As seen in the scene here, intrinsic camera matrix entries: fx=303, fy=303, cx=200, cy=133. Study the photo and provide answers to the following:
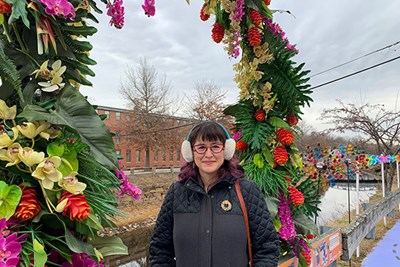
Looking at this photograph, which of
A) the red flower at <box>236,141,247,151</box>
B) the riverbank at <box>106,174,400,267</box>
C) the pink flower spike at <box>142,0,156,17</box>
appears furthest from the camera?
the riverbank at <box>106,174,400,267</box>

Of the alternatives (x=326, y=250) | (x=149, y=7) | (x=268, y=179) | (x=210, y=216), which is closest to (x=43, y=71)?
(x=149, y=7)

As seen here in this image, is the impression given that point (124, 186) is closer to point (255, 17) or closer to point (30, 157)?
point (30, 157)

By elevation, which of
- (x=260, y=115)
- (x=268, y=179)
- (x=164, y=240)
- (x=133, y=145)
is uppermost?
(x=260, y=115)

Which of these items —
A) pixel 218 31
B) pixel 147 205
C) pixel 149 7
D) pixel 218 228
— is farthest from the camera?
pixel 147 205

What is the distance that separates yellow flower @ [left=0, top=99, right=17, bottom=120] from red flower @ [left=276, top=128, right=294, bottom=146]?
1649 millimetres

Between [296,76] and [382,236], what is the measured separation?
5.31m

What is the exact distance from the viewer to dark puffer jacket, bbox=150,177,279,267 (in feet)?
4.25

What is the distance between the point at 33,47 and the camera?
32.0 inches

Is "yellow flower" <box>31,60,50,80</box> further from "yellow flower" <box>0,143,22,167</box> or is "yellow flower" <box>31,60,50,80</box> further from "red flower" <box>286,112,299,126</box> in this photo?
"red flower" <box>286,112,299,126</box>

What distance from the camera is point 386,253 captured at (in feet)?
15.5

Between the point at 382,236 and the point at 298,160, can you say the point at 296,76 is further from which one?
the point at 382,236

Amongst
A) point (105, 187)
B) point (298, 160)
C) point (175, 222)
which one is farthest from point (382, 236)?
point (105, 187)

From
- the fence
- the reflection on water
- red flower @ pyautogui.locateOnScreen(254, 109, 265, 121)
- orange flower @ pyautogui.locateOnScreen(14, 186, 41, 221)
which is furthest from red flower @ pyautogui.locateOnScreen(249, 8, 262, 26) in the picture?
the reflection on water

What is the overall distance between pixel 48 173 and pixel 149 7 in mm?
762
